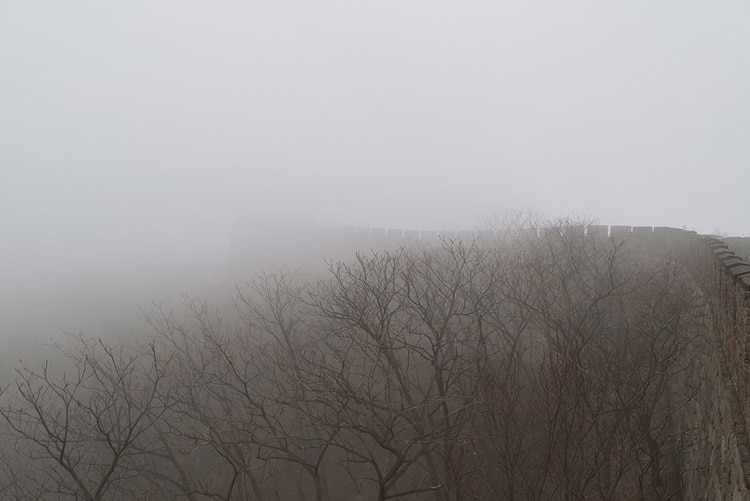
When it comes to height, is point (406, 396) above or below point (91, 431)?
above

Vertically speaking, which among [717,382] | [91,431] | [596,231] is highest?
[596,231]

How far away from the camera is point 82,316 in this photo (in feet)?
97.2

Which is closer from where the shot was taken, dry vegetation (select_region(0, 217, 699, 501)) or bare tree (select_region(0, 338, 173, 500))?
dry vegetation (select_region(0, 217, 699, 501))

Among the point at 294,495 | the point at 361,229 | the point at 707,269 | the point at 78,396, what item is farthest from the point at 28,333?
the point at 707,269

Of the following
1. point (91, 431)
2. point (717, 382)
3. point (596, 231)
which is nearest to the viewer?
point (717, 382)

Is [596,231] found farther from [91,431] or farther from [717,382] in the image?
[91,431]

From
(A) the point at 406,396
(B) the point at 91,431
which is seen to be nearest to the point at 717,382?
(A) the point at 406,396

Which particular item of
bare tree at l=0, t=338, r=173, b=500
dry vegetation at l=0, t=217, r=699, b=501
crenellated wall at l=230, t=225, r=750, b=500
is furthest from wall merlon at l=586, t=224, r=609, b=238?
bare tree at l=0, t=338, r=173, b=500

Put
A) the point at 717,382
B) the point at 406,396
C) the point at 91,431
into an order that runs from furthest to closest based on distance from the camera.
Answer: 1. the point at 91,431
2. the point at 406,396
3. the point at 717,382

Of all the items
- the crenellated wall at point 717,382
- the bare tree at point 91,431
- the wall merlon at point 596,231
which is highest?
the wall merlon at point 596,231

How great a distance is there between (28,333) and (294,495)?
24666 mm

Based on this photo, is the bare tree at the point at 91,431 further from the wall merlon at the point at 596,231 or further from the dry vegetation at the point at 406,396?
the wall merlon at the point at 596,231

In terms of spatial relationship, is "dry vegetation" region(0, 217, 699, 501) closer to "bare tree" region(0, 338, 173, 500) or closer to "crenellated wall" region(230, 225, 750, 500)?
"bare tree" region(0, 338, 173, 500)

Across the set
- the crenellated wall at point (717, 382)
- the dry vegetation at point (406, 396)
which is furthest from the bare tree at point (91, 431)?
the crenellated wall at point (717, 382)
